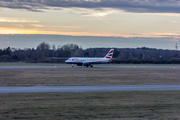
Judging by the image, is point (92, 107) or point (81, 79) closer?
point (92, 107)

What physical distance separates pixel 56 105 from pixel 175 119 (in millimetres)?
6920

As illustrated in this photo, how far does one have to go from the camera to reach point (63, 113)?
1107 centimetres

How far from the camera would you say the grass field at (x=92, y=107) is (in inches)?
416

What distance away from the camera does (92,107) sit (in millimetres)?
12352

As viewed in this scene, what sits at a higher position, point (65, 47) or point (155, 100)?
point (65, 47)

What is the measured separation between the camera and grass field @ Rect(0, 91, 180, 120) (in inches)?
416

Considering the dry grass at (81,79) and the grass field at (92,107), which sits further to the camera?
the dry grass at (81,79)

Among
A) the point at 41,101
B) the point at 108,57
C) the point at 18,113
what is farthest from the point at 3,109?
the point at 108,57

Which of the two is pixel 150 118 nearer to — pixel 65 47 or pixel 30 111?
pixel 30 111

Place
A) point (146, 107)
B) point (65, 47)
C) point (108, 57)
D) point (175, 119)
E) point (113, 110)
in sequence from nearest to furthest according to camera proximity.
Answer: point (175, 119) < point (113, 110) < point (146, 107) < point (108, 57) < point (65, 47)

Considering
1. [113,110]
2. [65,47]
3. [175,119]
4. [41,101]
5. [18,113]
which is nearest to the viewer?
[175,119]

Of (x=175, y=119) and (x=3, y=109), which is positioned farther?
(x=3, y=109)

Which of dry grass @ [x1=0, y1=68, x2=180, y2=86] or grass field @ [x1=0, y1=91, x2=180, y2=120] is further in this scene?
dry grass @ [x1=0, y1=68, x2=180, y2=86]

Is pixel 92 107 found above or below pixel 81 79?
above
